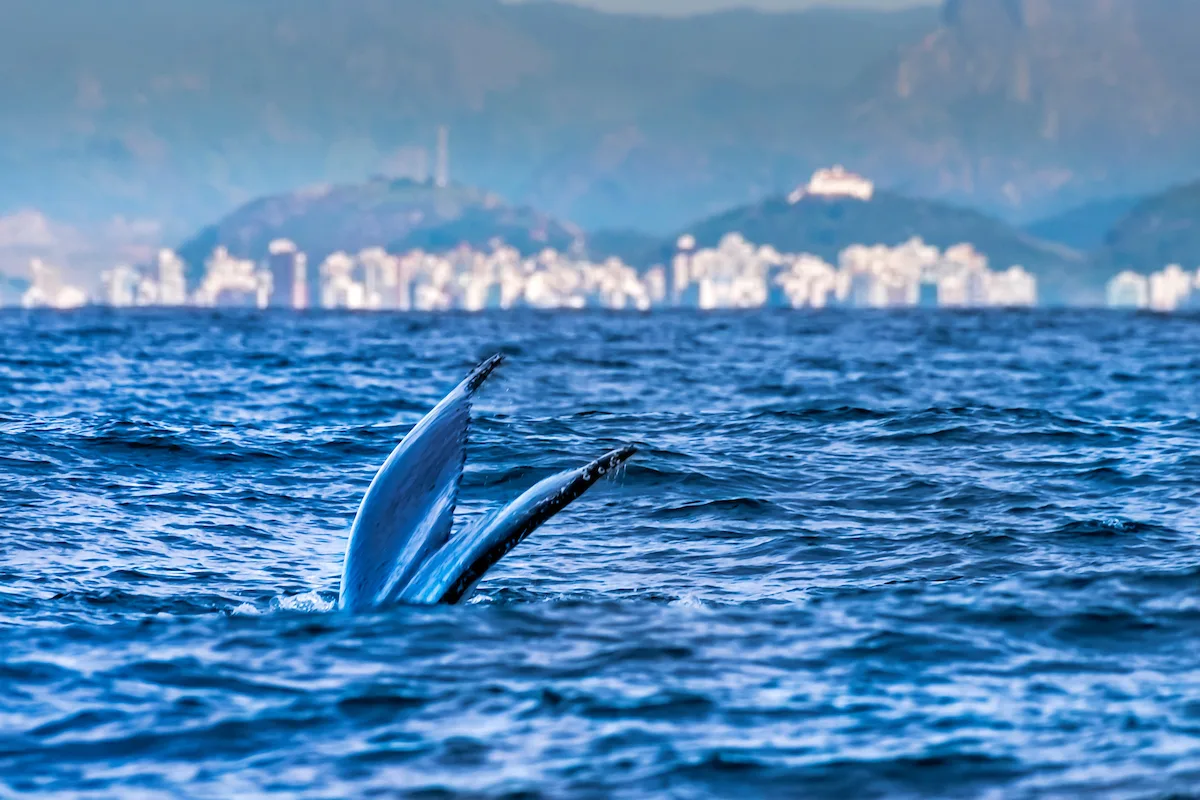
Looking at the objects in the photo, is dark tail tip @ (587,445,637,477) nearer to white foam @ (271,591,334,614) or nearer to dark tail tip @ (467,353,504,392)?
dark tail tip @ (467,353,504,392)

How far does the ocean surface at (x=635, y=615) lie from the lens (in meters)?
7.08

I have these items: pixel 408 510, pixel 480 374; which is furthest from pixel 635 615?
pixel 480 374

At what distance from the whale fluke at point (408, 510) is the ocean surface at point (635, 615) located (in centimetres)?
29

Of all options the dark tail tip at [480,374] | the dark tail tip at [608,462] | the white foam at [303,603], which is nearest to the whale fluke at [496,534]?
the dark tail tip at [608,462]

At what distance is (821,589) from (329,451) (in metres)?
9.04

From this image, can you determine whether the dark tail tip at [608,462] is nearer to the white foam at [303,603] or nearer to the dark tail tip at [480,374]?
the dark tail tip at [480,374]

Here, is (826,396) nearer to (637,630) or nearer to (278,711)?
(637,630)

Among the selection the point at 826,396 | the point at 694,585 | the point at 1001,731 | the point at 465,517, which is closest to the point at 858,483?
the point at 465,517

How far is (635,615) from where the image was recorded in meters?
9.98

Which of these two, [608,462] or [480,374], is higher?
[480,374]

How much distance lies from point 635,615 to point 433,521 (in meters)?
1.39

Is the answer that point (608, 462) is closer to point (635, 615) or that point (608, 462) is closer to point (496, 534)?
point (496, 534)

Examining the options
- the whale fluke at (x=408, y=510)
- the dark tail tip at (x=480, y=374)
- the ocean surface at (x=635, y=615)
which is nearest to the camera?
the ocean surface at (x=635, y=615)

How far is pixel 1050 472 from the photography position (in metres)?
17.6
